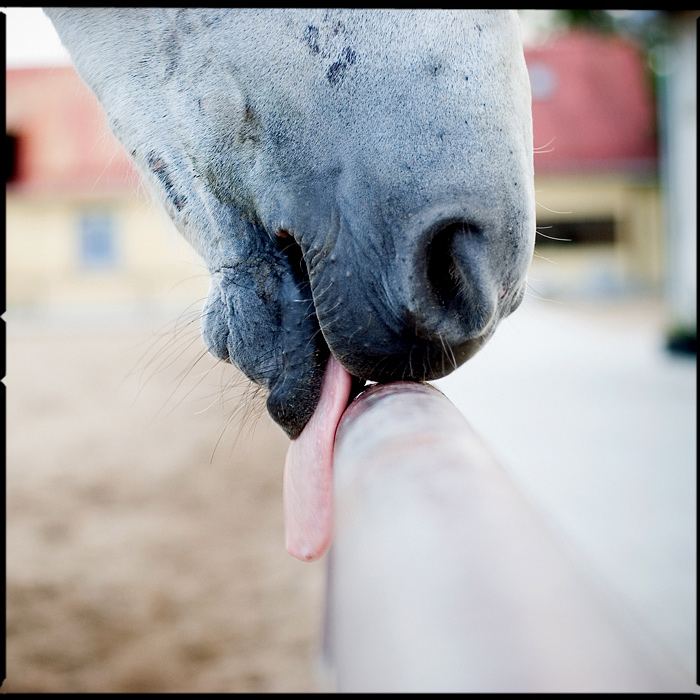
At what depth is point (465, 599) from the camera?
311 mm

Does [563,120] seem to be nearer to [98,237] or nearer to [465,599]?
[98,237]

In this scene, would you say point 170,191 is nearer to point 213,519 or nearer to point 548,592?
point 548,592

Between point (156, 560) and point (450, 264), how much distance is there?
9.47 feet

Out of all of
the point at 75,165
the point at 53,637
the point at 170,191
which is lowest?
the point at 75,165

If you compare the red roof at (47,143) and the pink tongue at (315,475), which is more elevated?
the pink tongue at (315,475)

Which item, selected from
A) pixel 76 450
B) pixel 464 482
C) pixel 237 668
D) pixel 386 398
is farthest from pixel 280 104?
pixel 76 450

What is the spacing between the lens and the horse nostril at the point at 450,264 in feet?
2.95

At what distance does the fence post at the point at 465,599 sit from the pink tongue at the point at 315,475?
0.51 metres

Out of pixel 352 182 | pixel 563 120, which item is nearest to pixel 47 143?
pixel 563 120

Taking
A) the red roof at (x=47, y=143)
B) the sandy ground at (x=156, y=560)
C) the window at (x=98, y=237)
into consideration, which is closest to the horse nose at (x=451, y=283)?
the sandy ground at (x=156, y=560)

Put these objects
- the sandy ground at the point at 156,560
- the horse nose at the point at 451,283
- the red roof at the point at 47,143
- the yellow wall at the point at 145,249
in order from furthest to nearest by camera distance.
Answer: the red roof at the point at 47,143, the yellow wall at the point at 145,249, the sandy ground at the point at 156,560, the horse nose at the point at 451,283

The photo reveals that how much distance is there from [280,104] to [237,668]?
→ 2196mm

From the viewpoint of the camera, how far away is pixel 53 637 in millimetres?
2762

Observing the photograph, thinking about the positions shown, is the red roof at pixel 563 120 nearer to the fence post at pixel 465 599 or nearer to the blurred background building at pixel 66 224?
the blurred background building at pixel 66 224
